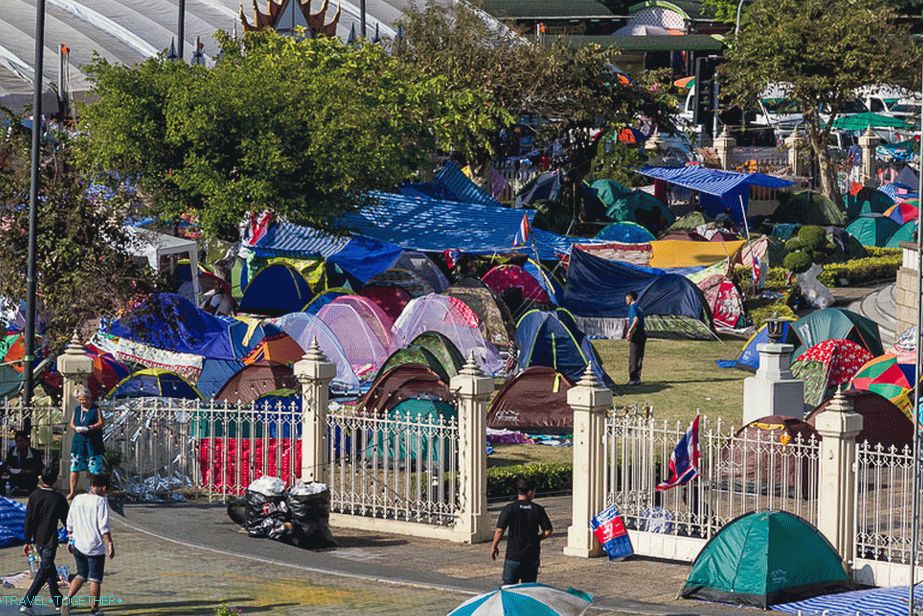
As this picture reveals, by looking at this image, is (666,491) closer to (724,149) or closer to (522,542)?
(522,542)

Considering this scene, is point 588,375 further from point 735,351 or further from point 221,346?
point 735,351

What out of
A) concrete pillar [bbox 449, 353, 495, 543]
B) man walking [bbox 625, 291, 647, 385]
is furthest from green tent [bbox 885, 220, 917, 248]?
concrete pillar [bbox 449, 353, 495, 543]

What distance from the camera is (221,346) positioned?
27.2 metres

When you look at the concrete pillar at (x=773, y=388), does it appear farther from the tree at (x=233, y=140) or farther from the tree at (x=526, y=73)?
the tree at (x=526, y=73)

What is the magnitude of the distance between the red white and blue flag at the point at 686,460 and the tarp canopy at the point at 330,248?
15.8 metres

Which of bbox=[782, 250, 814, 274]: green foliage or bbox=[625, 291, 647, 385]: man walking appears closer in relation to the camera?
bbox=[625, 291, 647, 385]: man walking

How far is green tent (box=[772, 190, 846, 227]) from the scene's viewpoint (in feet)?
156

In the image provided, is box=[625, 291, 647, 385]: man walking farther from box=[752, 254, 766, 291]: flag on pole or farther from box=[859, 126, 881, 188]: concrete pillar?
box=[859, 126, 881, 188]: concrete pillar

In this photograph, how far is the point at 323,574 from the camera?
15.5 metres

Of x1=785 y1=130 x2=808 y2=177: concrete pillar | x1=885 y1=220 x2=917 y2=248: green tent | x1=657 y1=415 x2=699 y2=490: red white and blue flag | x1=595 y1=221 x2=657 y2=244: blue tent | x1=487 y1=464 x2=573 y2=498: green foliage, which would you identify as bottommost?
x1=487 y1=464 x2=573 y2=498: green foliage

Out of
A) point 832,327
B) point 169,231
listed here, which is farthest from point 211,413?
point 169,231


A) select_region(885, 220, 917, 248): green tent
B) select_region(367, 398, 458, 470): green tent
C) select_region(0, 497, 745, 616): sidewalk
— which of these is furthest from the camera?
select_region(885, 220, 917, 248): green tent

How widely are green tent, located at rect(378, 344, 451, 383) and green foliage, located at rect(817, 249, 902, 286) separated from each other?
604 inches

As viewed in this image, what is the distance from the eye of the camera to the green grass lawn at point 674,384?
76.0 feet
